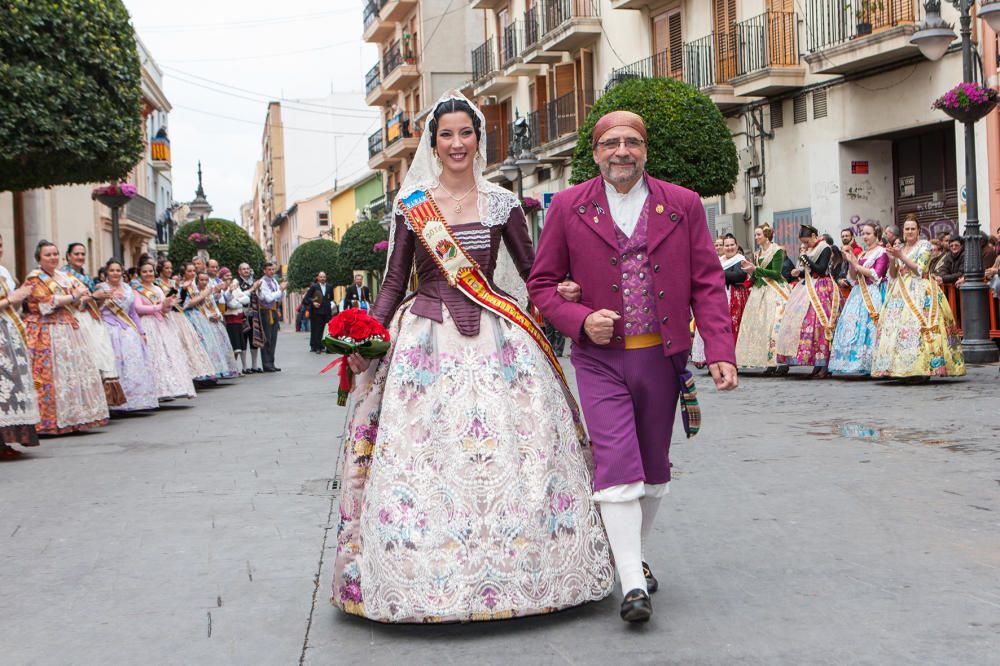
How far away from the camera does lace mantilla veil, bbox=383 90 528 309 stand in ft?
16.4

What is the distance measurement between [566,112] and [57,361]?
81.7ft

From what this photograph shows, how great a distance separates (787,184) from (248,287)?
1029 centimetres

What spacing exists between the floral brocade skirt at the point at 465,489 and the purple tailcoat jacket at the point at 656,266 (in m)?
0.30

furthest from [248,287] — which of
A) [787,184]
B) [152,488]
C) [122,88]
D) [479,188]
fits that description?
[479,188]

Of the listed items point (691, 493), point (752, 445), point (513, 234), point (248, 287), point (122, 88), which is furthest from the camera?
point (248, 287)

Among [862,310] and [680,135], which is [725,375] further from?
[680,135]

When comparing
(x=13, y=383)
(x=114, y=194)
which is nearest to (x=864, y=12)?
(x=114, y=194)

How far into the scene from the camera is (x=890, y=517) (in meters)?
6.01

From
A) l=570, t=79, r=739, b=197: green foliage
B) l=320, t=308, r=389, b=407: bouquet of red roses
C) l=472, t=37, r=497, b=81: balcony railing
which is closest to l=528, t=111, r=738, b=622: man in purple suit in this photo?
l=320, t=308, r=389, b=407: bouquet of red roses

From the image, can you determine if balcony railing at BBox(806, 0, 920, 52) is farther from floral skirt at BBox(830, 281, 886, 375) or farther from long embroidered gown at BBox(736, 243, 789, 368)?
floral skirt at BBox(830, 281, 886, 375)

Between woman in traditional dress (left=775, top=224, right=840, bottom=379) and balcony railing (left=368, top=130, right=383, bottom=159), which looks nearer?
woman in traditional dress (left=775, top=224, right=840, bottom=379)

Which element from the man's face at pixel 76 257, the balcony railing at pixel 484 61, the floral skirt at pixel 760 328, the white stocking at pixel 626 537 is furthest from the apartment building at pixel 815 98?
the white stocking at pixel 626 537

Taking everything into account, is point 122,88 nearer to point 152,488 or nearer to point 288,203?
point 152,488

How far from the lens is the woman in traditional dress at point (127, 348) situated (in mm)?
13688
